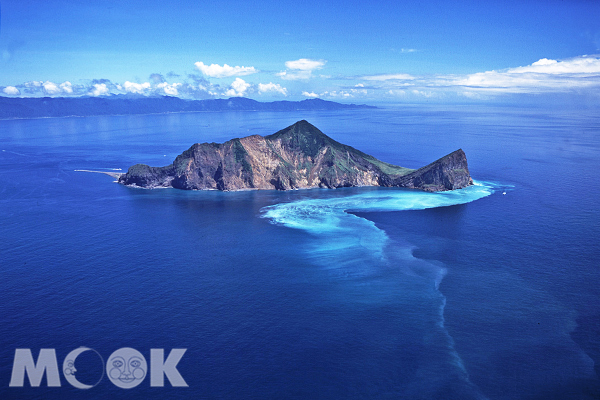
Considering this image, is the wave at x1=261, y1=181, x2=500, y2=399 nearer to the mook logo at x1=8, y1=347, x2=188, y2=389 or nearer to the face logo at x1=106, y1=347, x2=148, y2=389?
the mook logo at x1=8, y1=347, x2=188, y2=389

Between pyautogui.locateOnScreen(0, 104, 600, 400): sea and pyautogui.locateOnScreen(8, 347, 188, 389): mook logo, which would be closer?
pyautogui.locateOnScreen(8, 347, 188, 389): mook logo

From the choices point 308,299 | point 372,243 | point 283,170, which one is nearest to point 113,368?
point 308,299

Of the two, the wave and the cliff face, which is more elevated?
the cliff face

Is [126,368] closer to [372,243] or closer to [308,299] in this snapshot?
[308,299]

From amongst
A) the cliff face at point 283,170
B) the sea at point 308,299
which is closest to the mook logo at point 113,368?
the sea at point 308,299

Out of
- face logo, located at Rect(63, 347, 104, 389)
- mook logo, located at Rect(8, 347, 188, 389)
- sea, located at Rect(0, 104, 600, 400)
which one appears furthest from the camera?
sea, located at Rect(0, 104, 600, 400)

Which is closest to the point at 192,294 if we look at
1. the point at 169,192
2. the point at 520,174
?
the point at 169,192

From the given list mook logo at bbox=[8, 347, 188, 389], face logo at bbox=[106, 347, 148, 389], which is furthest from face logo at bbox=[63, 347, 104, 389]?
face logo at bbox=[106, 347, 148, 389]

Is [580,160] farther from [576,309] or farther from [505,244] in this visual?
[576,309]
